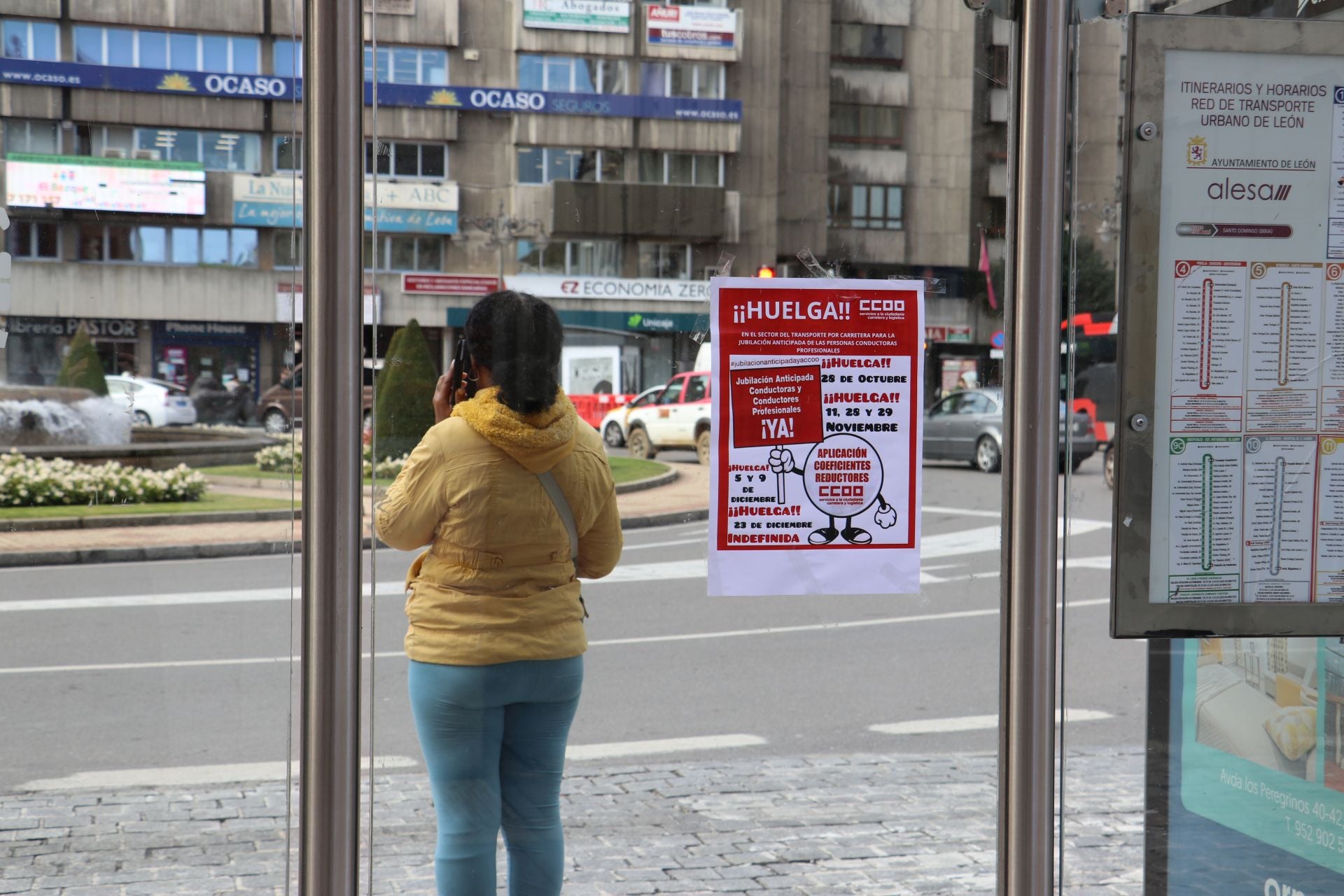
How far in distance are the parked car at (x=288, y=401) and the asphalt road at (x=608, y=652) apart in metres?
0.23

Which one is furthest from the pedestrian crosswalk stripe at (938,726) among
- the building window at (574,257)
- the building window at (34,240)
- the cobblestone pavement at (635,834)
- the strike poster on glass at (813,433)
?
the building window at (34,240)

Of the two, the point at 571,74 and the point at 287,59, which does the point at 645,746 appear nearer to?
the point at 571,74

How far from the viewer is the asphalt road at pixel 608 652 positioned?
7.54 feet

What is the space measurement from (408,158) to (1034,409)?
1.13 m

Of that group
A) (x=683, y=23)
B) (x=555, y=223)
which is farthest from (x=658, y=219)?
(x=683, y=23)

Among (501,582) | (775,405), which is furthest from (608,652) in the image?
(775,405)

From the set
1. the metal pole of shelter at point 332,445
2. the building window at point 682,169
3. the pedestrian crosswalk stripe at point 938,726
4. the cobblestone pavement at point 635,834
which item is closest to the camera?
the metal pole of shelter at point 332,445

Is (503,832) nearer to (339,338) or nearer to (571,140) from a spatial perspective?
(339,338)

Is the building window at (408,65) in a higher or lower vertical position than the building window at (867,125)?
higher

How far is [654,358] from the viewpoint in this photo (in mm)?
2357

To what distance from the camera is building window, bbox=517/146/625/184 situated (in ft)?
7.57

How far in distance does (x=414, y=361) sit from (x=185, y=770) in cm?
87

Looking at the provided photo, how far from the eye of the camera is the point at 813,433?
2.42 metres

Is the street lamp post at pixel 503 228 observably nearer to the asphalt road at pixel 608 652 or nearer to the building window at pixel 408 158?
the building window at pixel 408 158
